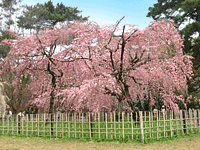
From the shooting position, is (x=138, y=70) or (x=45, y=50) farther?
(x=45, y=50)

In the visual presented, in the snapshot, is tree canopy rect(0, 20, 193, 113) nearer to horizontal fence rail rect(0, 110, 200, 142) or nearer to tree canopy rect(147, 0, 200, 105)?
horizontal fence rail rect(0, 110, 200, 142)

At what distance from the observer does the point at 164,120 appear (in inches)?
414

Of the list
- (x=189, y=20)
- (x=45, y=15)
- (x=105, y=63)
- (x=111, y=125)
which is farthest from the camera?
(x=45, y=15)

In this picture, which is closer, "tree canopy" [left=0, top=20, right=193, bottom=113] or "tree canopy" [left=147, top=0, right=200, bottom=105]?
"tree canopy" [left=0, top=20, right=193, bottom=113]

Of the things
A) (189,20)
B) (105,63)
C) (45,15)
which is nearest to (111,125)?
(105,63)

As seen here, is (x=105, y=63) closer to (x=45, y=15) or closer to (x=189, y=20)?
(x=189, y=20)

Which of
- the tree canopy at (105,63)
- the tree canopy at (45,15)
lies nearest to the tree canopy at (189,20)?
the tree canopy at (105,63)

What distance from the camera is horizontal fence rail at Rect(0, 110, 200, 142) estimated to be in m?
9.85

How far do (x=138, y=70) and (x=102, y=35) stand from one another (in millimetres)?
2508

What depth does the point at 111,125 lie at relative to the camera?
394 inches

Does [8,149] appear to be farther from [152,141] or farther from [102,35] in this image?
[102,35]

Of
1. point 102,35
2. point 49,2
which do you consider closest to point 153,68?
point 102,35

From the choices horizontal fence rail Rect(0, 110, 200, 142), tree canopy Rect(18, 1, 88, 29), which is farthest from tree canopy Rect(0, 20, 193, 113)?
tree canopy Rect(18, 1, 88, 29)

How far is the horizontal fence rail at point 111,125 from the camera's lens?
32.3 feet
